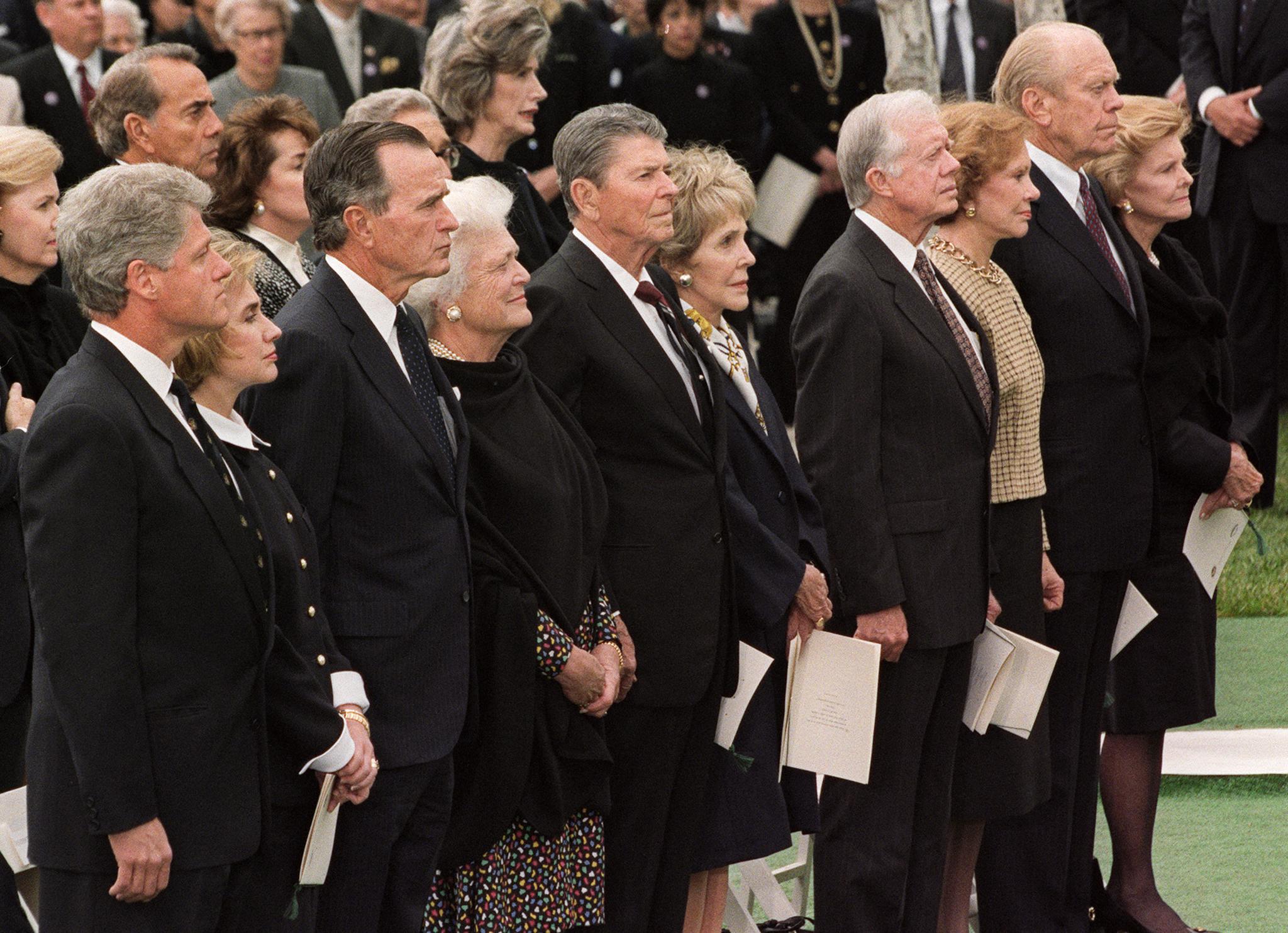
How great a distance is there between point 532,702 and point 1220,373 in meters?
2.44

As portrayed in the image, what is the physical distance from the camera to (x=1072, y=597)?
485 centimetres

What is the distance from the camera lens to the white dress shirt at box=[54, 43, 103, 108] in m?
7.71

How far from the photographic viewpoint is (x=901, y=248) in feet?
14.6

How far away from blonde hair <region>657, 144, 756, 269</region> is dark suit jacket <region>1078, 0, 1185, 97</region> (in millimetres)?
5700

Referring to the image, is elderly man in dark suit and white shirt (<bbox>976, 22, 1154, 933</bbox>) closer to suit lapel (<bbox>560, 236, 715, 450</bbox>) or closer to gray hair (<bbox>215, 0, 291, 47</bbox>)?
suit lapel (<bbox>560, 236, 715, 450</bbox>)

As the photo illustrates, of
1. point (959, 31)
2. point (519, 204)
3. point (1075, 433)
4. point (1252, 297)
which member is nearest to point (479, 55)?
point (519, 204)

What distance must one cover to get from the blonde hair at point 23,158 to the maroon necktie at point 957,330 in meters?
1.97

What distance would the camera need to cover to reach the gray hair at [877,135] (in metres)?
4.40

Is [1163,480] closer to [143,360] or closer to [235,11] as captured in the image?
[143,360]

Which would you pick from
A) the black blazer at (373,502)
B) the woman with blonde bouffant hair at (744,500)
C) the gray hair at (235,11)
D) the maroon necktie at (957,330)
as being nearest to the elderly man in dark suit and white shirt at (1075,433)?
the maroon necktie at (957,330)

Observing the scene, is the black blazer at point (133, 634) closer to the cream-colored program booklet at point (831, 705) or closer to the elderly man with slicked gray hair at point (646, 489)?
the elderly man with slicked gray hair at point (646, 489)

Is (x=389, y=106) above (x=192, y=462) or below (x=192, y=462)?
below

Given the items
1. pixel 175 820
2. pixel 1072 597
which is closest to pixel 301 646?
pixel 175 820

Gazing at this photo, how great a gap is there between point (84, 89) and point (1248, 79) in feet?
16.6
